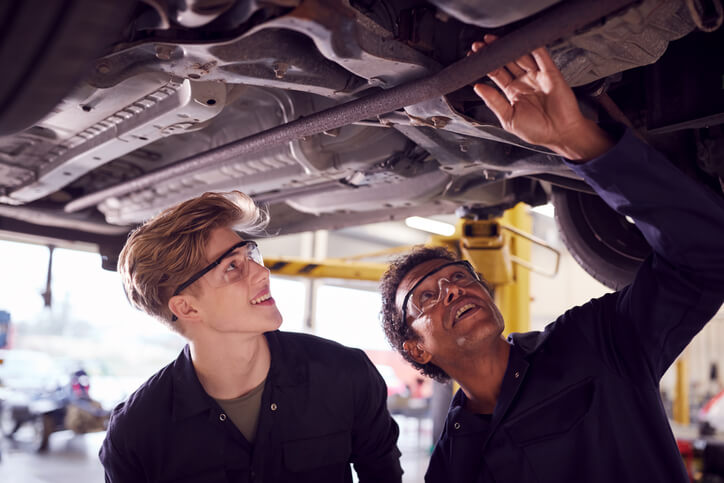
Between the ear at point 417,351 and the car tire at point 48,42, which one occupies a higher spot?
the car tire at point 48,42

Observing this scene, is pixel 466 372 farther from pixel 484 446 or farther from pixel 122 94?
pixel 122 94

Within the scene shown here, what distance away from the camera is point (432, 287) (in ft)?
6.27

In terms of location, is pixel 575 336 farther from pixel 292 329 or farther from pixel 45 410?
pixel 292 329

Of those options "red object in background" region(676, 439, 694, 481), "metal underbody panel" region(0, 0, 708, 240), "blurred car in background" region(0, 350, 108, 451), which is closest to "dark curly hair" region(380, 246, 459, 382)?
"metal underbody panel" region(0, 0, 708, 240)

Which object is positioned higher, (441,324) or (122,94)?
(122,94)

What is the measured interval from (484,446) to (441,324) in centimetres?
39

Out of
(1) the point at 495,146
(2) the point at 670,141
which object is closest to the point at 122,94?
(1) the point at 495,146

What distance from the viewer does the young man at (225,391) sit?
167cm

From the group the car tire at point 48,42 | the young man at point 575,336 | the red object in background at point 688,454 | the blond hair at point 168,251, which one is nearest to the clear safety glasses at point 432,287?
the young man at point 575,336

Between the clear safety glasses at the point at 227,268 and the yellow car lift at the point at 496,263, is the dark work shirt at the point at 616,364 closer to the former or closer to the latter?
the clear safety glasses at the point at 227,268

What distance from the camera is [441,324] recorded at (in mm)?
1808

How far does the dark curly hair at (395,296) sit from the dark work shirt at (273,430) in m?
0.23

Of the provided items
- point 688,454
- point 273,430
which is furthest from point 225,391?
point 688,454

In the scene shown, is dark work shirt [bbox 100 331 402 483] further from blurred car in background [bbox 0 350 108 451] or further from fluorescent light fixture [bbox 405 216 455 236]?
fluorescent light fixture [bbox 405 216 455 236]
